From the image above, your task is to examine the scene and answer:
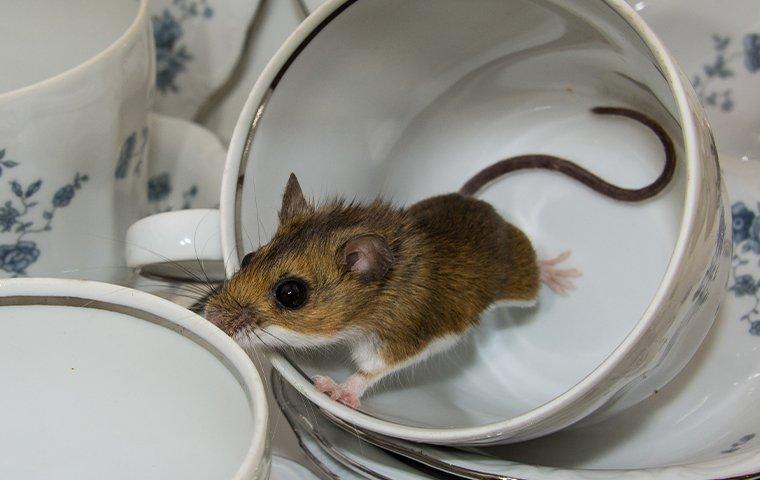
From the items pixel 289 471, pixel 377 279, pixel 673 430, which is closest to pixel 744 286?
pixel 673 430

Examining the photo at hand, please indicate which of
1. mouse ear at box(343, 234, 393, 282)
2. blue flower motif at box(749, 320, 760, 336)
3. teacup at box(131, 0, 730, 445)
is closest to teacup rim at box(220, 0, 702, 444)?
teacup at box(131, 0, 730, 445)

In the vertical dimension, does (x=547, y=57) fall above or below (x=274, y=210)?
above

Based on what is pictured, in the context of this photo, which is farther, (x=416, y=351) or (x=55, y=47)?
(x=55, y=47)

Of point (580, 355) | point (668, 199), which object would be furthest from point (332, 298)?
point (668, 199)

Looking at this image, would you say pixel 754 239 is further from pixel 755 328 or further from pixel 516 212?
pixel 516 212

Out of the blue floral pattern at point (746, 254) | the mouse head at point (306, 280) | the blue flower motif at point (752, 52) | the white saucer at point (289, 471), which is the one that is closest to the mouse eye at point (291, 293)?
the mouse head at point (306, 280)

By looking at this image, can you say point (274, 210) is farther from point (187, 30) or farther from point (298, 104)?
point (187, 30)
